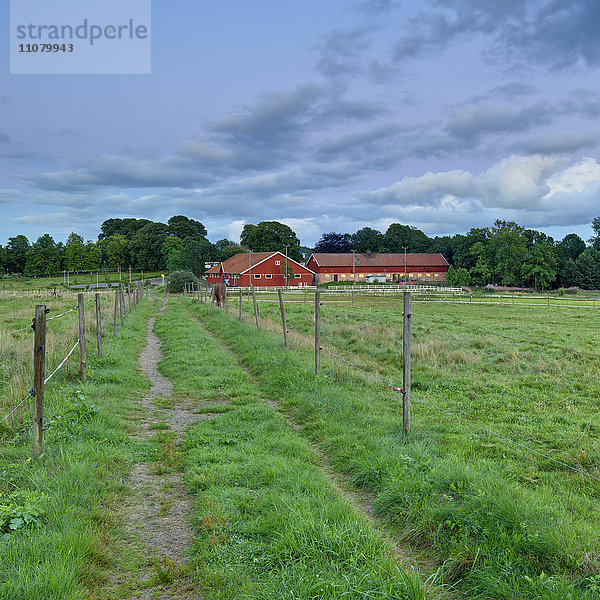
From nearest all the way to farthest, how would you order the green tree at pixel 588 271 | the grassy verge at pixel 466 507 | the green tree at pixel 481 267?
the grassy verge at pixel 466 507 → the green tree at pixel 588 271 → the green tree at pixel 481 267

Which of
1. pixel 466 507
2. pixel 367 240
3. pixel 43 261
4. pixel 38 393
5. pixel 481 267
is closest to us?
pixel 466 507

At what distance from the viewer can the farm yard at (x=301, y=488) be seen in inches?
141

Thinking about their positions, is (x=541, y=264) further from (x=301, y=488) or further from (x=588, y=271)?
(x=301, y=488)

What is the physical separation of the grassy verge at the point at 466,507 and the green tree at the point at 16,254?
132 metres

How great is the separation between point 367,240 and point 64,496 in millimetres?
126752

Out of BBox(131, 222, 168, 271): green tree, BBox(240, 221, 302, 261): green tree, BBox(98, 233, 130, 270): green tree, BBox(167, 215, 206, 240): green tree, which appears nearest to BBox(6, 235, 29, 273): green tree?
BBox(98, 233, 130, 270): green tree

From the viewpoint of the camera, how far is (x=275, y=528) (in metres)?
4.16

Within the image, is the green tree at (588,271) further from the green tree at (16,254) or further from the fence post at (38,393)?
the green tree at (16,254)

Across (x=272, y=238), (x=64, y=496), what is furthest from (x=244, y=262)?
(x=64, y=496)

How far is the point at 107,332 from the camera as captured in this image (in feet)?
54.0

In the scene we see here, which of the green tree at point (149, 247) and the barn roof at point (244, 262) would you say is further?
the green tree at point (149, 247)

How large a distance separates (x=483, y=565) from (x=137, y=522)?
125 inches

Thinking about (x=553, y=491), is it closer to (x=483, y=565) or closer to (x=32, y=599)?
(x=483, y=565)

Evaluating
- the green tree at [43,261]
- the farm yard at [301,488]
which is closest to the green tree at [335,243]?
the green tree at [43,261]
